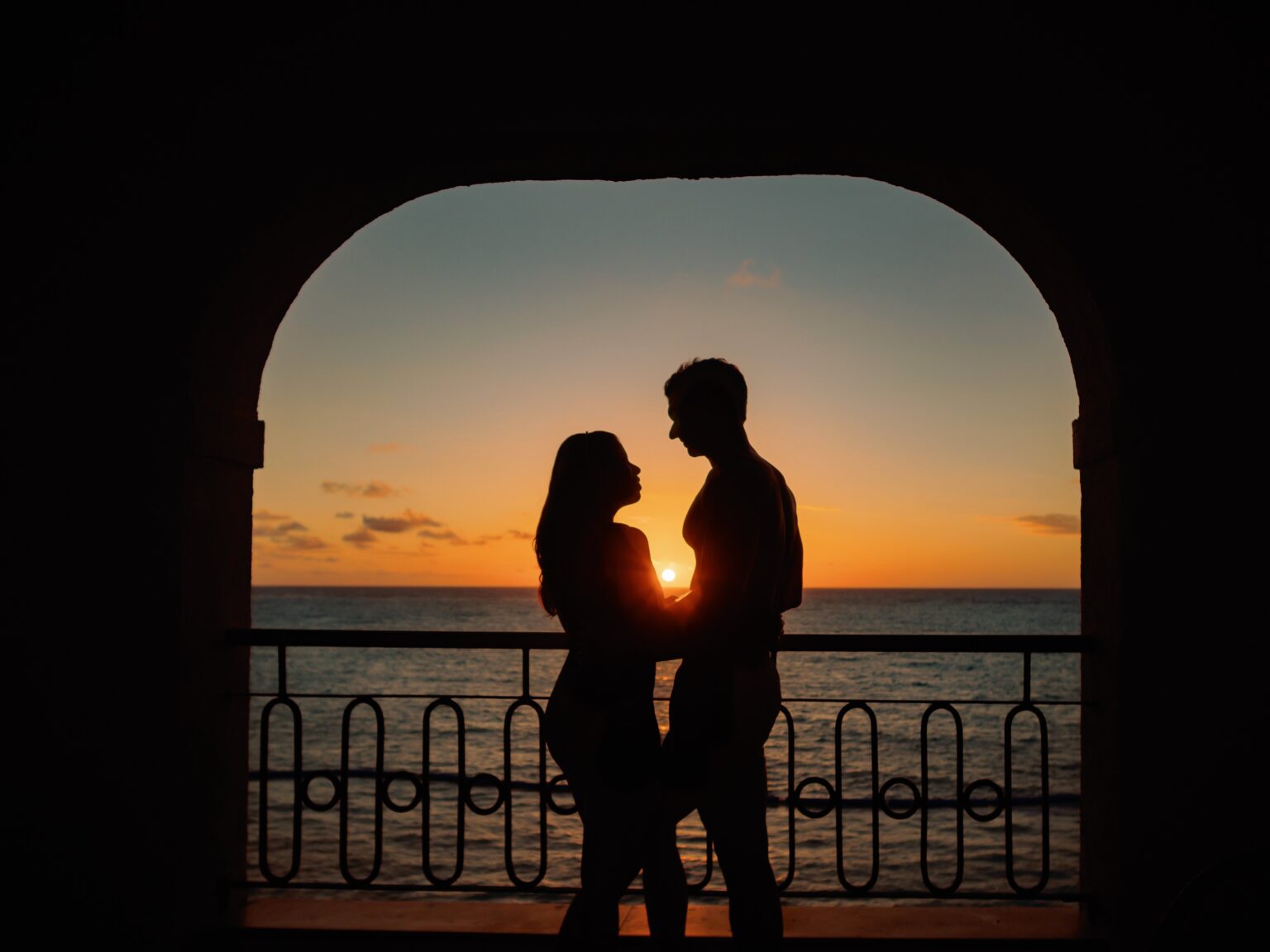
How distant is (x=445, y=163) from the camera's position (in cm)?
348

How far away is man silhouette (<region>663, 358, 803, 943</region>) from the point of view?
2357 mm

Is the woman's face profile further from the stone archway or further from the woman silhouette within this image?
the stone archway

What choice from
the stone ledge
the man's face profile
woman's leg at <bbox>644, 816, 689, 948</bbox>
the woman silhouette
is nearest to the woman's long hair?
the woman silhouette

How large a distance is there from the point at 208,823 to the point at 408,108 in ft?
8.18

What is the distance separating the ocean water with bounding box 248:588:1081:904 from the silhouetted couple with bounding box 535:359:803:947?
0.72m

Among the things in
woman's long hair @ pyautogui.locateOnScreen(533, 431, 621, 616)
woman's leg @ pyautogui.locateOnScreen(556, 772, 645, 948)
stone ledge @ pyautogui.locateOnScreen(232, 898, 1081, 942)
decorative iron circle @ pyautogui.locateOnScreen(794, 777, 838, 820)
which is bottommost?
stone ledge @ pyautogui.locateOnScreen(232, 898, 1081, 942)

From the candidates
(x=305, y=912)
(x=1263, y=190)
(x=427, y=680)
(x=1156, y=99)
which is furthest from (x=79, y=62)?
(x=427, y=680)

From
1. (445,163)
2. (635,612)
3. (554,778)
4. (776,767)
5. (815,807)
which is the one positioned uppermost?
(445,163)

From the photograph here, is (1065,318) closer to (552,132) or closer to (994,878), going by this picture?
(552,132)

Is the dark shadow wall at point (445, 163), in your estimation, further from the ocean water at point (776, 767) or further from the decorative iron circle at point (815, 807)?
the decorative iron circle at point (815, 807)

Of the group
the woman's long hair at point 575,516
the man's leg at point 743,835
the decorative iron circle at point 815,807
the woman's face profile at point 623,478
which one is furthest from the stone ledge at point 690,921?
the woman's face profile at point 623,478

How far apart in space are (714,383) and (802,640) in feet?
4.08

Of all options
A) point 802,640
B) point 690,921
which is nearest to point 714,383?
point 802,640

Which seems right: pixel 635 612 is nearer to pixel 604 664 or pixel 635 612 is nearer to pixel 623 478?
pixel 604 664
